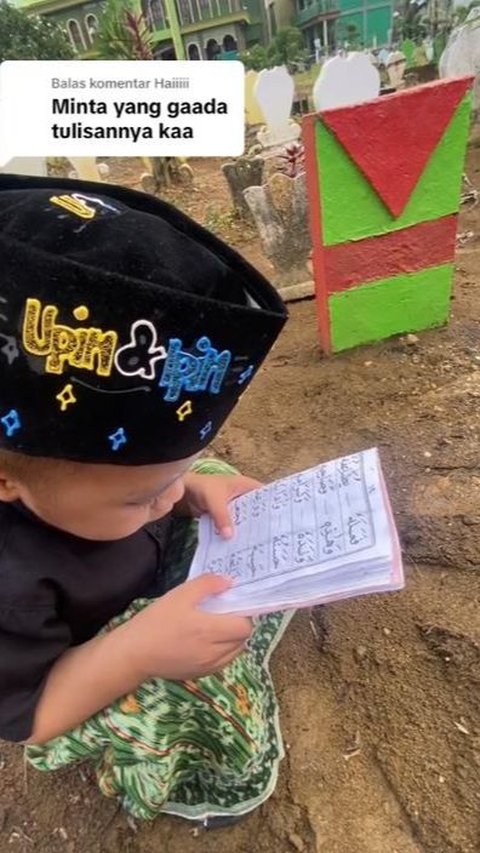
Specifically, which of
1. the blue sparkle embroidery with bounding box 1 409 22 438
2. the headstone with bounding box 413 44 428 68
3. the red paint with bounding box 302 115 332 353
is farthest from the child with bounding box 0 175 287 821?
the headstone with bounding box 413 44 428 68

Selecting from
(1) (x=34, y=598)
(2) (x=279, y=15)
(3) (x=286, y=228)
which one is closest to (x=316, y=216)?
(3) (x=286, y=228)

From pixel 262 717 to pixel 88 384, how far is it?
664 millimetres

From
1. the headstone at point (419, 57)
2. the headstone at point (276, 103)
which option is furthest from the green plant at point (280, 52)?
the headstone at point (276, 103)

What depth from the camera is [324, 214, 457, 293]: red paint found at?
2.12 metres

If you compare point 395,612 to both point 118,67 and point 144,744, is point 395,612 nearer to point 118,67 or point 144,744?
point 144,744

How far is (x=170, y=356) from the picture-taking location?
61 cm

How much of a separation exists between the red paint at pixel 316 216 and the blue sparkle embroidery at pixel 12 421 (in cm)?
162

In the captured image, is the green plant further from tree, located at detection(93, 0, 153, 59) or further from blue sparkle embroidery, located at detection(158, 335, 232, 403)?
blue sparkle embroidery, located at detection(158, 335, 232, 403)

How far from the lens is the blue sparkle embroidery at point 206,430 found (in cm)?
70

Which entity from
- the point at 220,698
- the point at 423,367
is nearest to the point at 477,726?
the point at 220,698

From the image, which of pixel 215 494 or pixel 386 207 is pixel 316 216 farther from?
pixel 215 494

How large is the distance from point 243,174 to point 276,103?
1.16m

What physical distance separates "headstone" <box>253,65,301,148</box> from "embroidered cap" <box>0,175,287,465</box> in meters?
5.09

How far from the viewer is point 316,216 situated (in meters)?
2.04
